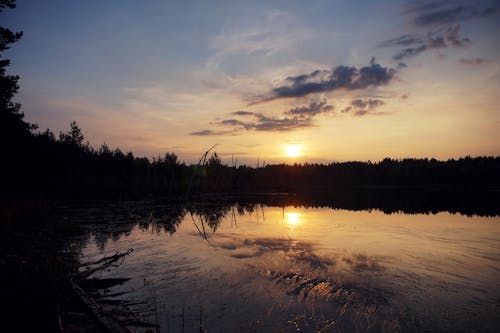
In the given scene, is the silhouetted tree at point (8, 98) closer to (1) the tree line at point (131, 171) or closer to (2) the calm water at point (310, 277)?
(1) the tree line at point (131, 171)

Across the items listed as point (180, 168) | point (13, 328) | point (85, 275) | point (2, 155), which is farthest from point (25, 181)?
point (180, 168)

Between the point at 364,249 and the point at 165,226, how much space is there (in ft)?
45.4

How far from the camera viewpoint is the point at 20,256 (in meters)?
10.9

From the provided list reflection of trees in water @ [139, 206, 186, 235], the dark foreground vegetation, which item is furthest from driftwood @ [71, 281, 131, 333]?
reflection of trees in water @ [139, 206, 186, 235]

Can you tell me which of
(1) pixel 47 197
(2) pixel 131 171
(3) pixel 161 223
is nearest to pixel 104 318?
(3) pixel 161 223

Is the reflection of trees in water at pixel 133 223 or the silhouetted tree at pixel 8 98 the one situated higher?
the silhouetted tree at pixel 8 98

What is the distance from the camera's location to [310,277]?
34.6ft

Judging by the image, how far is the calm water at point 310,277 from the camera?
7.39 m

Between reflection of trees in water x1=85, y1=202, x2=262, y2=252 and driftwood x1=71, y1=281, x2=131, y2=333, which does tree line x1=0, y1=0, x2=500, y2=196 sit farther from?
driftwood x1=71, y1=281, x2=131, y2=333

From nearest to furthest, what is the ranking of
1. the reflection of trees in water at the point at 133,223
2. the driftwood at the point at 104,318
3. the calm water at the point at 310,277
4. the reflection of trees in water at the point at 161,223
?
the driftwood at the point at 104,318 → the calm water at the point at 310,277 → the reflection of trees in water at the point at 133,223 → the reflection of trees in water at the point at 161,223

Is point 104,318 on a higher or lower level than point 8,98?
lower

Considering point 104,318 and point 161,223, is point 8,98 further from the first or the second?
point 104,318

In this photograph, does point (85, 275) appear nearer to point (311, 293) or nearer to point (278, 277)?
point (278, 277)

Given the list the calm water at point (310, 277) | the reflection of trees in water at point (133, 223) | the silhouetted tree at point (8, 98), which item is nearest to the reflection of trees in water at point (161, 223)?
the reflection of trees in water at point (133, 223)
